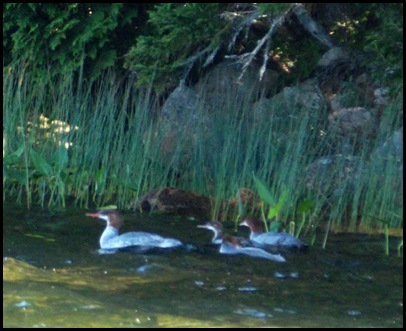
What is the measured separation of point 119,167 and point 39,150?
3.69 feet

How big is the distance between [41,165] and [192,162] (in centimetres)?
166

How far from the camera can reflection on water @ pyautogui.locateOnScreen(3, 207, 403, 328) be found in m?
5.23

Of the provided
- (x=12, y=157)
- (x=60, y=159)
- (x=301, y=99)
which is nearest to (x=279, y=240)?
(x=60, y=159)

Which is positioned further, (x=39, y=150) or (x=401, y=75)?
(x=39, y=150)

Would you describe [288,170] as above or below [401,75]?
below

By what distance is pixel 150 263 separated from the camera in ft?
22.4

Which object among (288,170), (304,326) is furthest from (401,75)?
(304,326)

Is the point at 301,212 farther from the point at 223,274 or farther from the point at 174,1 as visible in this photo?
the point at 174,1

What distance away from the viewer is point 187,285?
6.17m

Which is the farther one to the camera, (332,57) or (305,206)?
(332,57)

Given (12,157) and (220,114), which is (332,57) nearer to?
(220,114)

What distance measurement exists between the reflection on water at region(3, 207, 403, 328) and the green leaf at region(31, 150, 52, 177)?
933 mm

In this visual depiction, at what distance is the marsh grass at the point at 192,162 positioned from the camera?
8.66 metres

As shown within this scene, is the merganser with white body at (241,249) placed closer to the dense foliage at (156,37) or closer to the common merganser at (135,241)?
the common merganser at (135,241)
